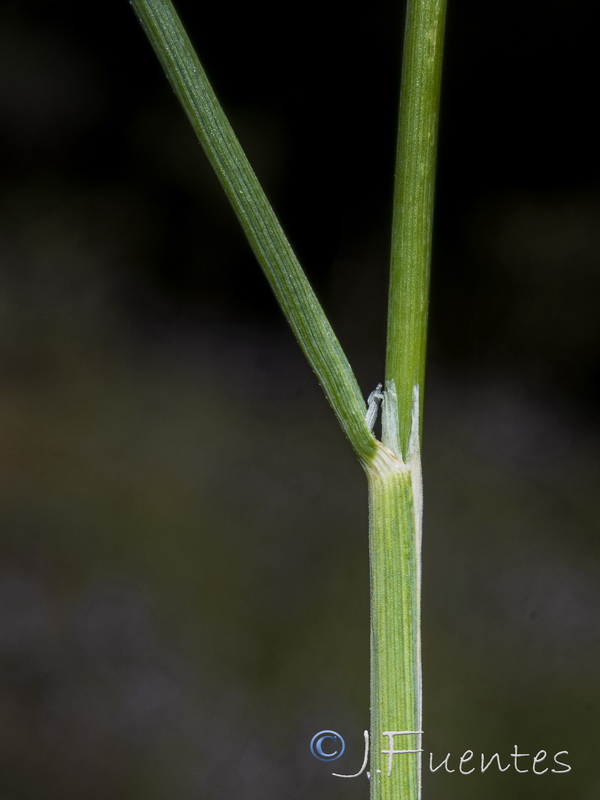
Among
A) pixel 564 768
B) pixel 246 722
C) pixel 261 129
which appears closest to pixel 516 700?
pixel 564 768

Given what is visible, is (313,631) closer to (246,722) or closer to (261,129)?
(246,722)

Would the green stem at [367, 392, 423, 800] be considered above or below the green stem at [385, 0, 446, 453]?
below

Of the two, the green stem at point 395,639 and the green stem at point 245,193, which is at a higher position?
the green stem at point 245,193

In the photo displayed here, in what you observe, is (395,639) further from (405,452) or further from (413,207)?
(413,207)

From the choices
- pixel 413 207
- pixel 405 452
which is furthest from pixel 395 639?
pixel 413 207
